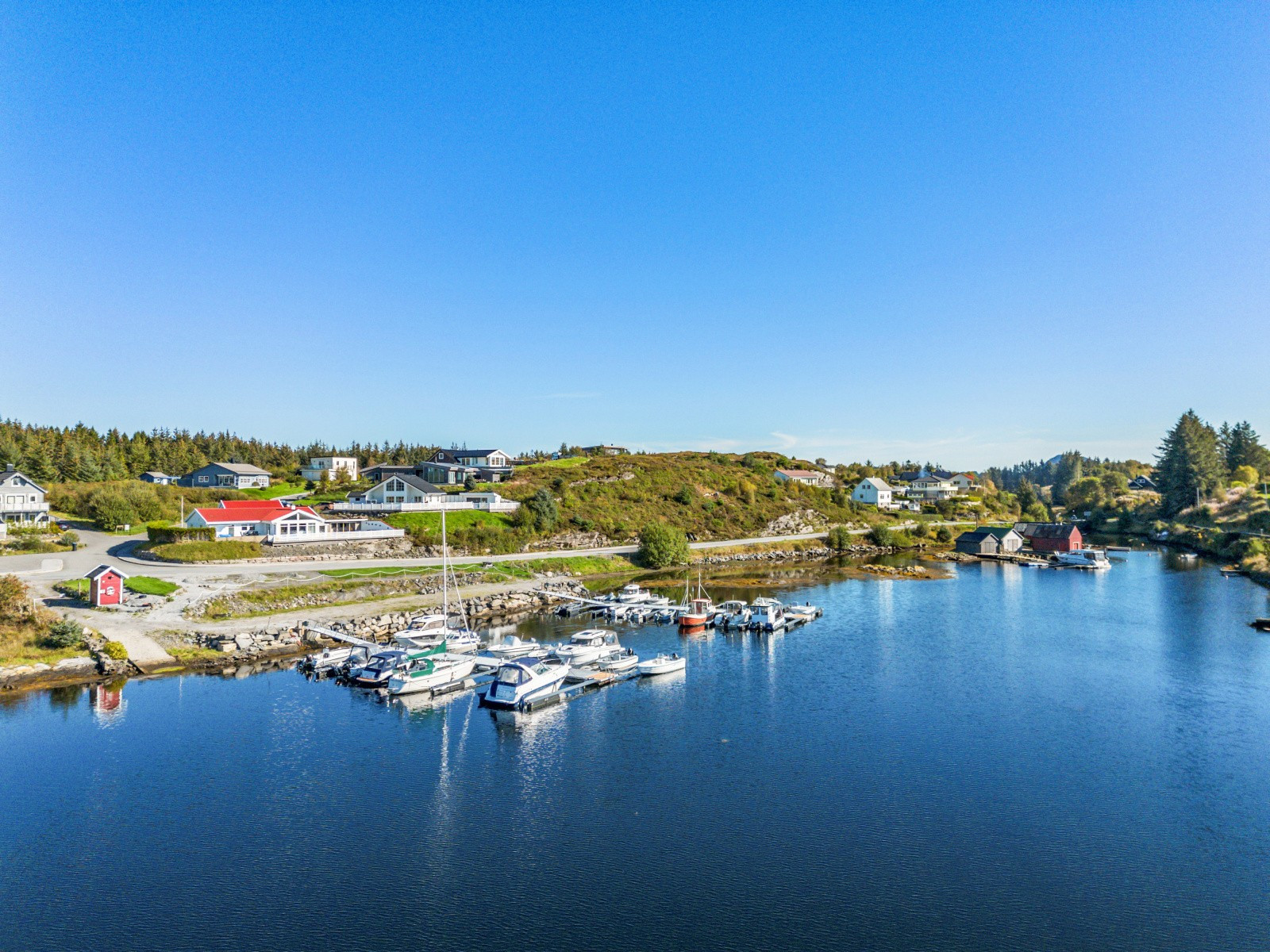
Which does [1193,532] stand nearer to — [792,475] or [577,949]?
[792,475]

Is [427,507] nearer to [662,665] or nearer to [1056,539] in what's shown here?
[662,665]

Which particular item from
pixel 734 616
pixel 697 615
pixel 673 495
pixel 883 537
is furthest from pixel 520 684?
pixel 883 537

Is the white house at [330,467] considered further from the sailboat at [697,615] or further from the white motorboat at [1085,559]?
the white motorboat at [1085,559]

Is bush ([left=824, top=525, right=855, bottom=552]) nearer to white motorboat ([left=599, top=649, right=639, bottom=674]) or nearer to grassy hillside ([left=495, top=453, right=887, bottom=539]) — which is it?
grassy hillside ([left=495, top=453, right=887, bottom=539])

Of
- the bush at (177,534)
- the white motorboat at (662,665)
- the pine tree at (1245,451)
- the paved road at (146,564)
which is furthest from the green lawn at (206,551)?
the pine tree at (1245,451)

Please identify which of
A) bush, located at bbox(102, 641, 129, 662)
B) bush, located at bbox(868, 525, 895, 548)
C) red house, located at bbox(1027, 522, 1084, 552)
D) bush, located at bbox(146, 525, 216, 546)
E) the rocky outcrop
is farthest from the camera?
the rocky outcrop

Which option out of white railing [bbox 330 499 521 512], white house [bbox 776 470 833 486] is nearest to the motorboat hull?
white railing [bbox 330 499 521 512]

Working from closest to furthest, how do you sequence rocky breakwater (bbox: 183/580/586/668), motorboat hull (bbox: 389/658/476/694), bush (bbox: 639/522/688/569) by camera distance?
motorboat hull (bbox: 389/658/476/694)
rocky breakwater (bbox: 183/580/586/668)
bush (bbox: 639/522/688/569)
